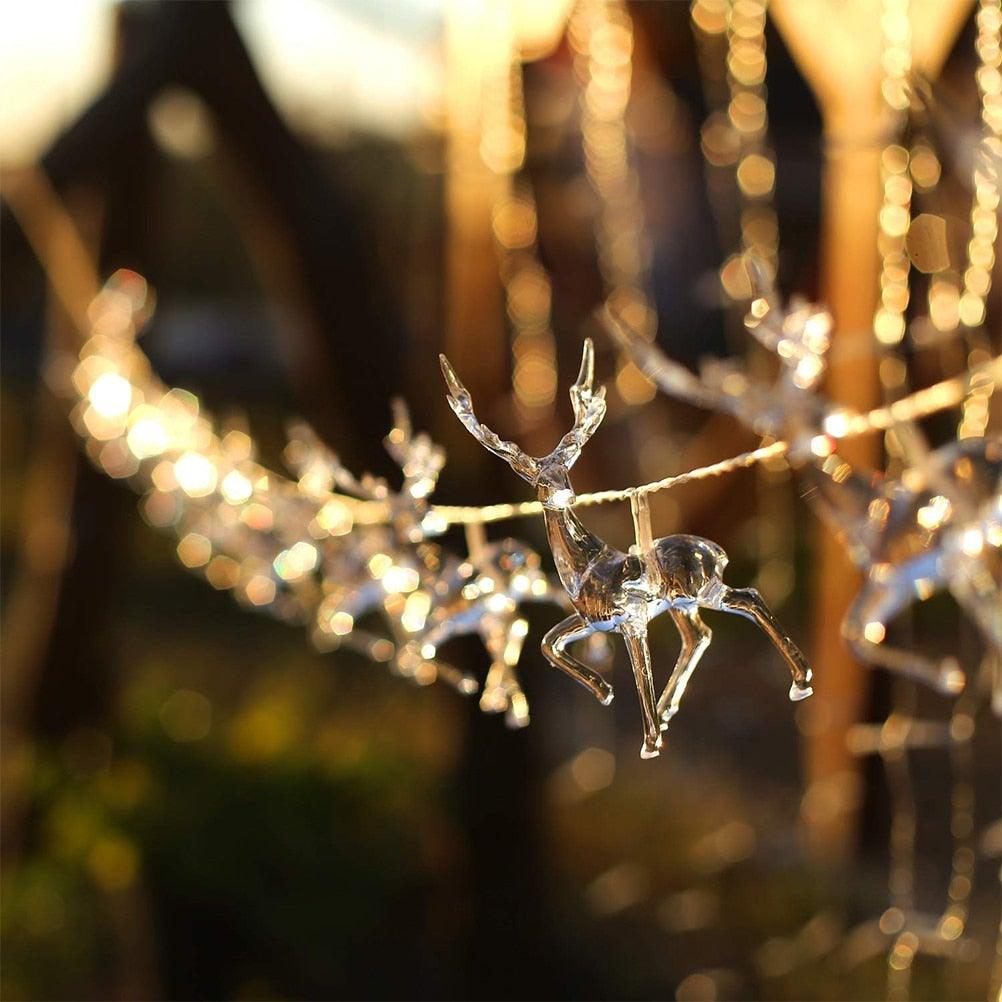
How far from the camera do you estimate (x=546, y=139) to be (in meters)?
2.36

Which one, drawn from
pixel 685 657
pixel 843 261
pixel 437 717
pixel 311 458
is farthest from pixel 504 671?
pixel 437 717

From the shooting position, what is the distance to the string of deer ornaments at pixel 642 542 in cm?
59

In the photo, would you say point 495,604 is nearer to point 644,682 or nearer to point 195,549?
point 644,682

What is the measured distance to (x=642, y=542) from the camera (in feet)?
1.90

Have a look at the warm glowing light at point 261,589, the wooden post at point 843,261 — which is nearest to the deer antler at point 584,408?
the warm glowing light at point 261,589

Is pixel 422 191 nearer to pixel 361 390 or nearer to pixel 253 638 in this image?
pixel 253 638

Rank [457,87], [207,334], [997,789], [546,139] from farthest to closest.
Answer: [207,334] → [997,789] → [546,139] → [457,87]

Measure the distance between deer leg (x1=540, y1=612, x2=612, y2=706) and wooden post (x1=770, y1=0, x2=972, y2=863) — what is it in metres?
0.95

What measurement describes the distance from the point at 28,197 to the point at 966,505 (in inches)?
66.7

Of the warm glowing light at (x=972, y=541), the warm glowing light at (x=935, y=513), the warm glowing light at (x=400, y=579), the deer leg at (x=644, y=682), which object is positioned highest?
the warm glowing light at (x=935, y=513)

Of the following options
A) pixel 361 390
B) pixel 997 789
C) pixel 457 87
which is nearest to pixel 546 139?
pixel 457 87

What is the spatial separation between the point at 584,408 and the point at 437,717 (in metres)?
2.59

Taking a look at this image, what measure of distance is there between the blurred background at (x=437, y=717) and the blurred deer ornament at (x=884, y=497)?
1.99ft

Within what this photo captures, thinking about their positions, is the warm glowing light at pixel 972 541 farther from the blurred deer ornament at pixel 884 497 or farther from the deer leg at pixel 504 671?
the deer leg at pixel 504 671
